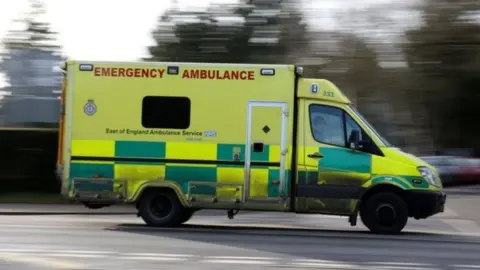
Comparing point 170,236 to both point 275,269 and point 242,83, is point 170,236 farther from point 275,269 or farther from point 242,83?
point 275,269

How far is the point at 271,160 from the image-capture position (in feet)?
46.7

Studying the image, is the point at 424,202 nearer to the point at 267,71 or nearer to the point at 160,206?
the point at 267,71

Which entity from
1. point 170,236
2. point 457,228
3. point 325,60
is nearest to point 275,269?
point 170,236

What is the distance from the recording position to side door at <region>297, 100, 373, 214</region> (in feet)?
46.6

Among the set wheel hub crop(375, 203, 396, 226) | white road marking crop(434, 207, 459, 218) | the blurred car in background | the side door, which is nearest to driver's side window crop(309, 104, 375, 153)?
the side door

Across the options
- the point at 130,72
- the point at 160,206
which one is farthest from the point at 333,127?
the point at 130,72

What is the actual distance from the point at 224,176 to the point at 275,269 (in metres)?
4.76

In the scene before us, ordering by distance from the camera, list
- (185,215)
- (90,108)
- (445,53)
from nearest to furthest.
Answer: (90,108), (185,215), (445,53)

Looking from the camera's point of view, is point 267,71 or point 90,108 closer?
point 267,71

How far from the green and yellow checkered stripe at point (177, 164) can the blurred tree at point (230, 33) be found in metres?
29.6

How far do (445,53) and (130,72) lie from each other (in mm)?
31012

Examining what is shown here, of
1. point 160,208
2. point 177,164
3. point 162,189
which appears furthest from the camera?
point 160,208

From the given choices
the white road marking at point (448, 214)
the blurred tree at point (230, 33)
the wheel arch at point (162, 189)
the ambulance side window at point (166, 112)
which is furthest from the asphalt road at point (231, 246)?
the blurred tree at point (230, 33)

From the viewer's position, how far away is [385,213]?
14.3 metres
